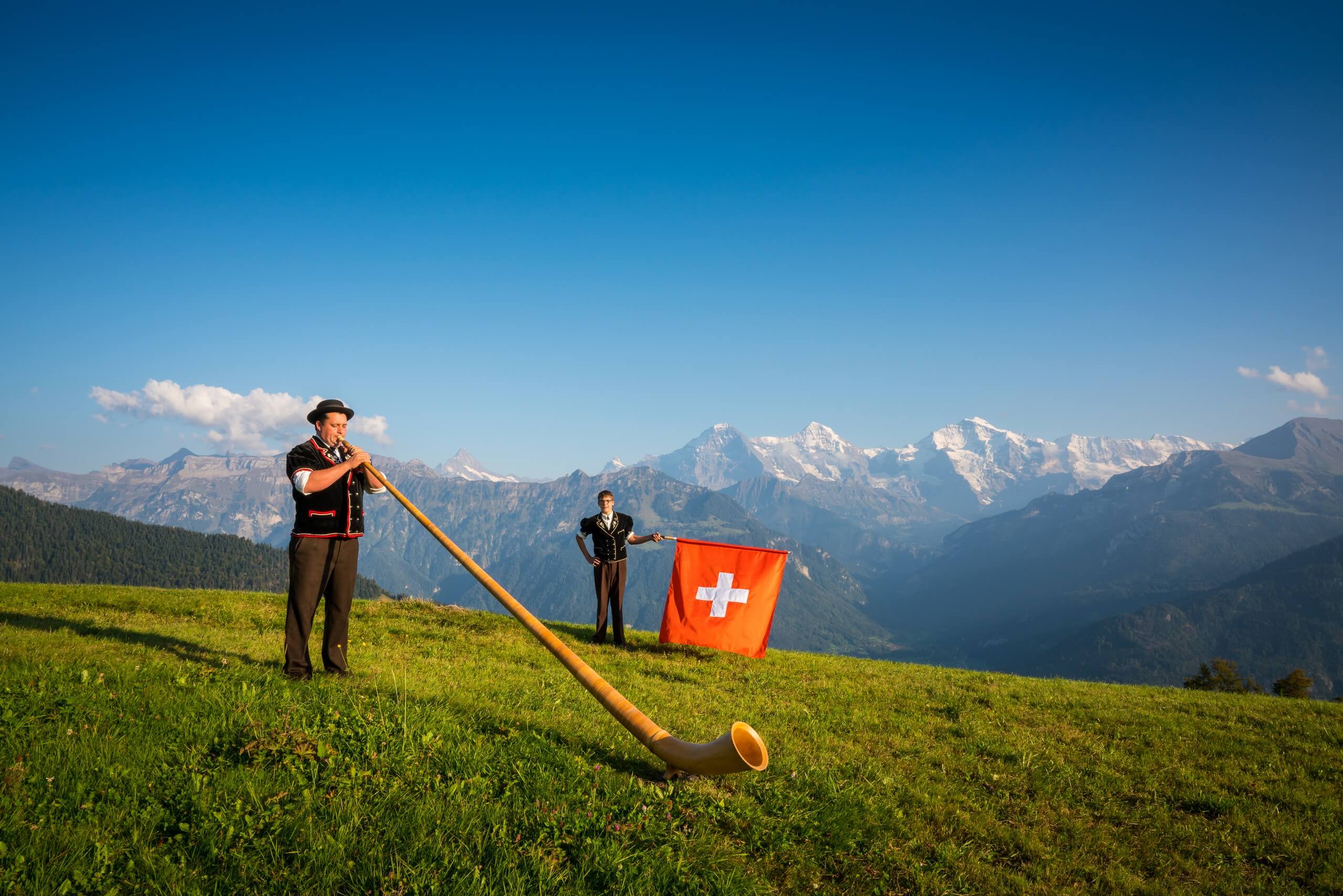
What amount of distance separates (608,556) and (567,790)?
30.6 ft

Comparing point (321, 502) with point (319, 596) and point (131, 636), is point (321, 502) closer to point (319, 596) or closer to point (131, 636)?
point (319, 596)

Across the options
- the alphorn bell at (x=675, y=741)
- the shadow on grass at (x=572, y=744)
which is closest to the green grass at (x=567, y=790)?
the shadow on grass at (x=572, y=744)

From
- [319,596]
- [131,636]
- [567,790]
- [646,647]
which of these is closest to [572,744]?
[567,790]

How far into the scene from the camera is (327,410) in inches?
360

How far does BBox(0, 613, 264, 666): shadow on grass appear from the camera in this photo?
9.75 meters

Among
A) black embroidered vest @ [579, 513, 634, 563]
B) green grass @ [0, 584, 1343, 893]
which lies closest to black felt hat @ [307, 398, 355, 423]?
green grass @ [0, 584, 1343, 893]

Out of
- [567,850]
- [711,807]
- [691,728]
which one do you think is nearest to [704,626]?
[691,728]

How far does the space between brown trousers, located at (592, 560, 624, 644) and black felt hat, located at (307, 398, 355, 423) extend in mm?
7457

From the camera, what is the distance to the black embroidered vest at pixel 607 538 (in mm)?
15234

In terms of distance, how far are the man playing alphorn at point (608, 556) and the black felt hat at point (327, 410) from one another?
6756 mm

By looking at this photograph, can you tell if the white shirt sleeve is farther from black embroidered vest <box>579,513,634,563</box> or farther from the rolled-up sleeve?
black embroidered vest <box>579,513,634,563</box>

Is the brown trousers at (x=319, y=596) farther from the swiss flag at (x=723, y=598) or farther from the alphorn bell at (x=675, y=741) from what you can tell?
the swiss flag at (x=723, y=598)

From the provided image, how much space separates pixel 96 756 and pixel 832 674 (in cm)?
1254

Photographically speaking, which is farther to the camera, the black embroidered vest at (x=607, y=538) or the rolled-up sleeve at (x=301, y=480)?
the black embroidered vest at (x=607, y=538)
